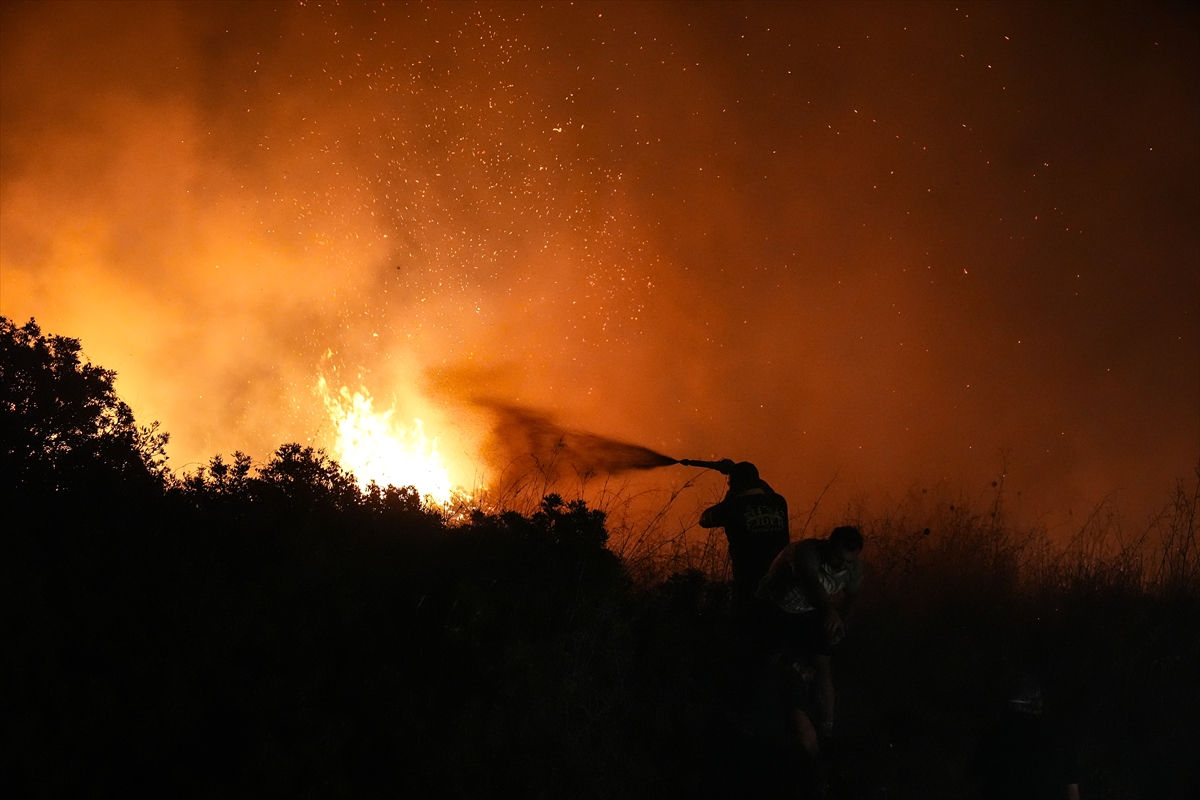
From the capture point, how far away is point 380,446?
38.0 feet

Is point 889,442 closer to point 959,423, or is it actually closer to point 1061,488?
point 959,423

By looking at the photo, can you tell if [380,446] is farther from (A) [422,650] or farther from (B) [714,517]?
(A) [422,650]

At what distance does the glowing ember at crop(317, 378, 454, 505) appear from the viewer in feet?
36.3

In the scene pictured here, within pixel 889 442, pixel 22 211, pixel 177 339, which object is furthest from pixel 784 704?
pixel 22 211

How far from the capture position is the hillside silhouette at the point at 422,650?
429cm

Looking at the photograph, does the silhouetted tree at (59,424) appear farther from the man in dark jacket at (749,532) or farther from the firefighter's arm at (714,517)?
the man in dark jacket at (749,532)

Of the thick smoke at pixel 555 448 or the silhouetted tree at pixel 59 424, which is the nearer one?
the silhouetted tree at pixel 59 424

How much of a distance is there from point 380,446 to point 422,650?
6.63 metres

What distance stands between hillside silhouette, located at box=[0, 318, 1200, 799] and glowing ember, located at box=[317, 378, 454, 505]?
14.2 ft

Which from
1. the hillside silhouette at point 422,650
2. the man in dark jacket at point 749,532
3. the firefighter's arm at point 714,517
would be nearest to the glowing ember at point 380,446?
the hillside silhouette at point 422,650

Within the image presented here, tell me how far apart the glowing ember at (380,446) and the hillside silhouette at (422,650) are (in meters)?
4.34

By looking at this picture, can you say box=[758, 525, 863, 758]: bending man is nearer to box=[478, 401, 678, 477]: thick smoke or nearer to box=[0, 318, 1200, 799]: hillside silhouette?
box=[0, 318, 1200, 799]: hillside silhouette

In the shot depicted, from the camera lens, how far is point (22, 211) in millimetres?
13742

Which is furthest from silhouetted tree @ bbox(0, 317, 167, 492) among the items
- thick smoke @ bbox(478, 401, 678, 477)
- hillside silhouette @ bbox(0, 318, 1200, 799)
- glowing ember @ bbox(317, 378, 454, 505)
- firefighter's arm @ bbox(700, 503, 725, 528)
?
glowing ember @ bbox(317, 378, 454, 505)
